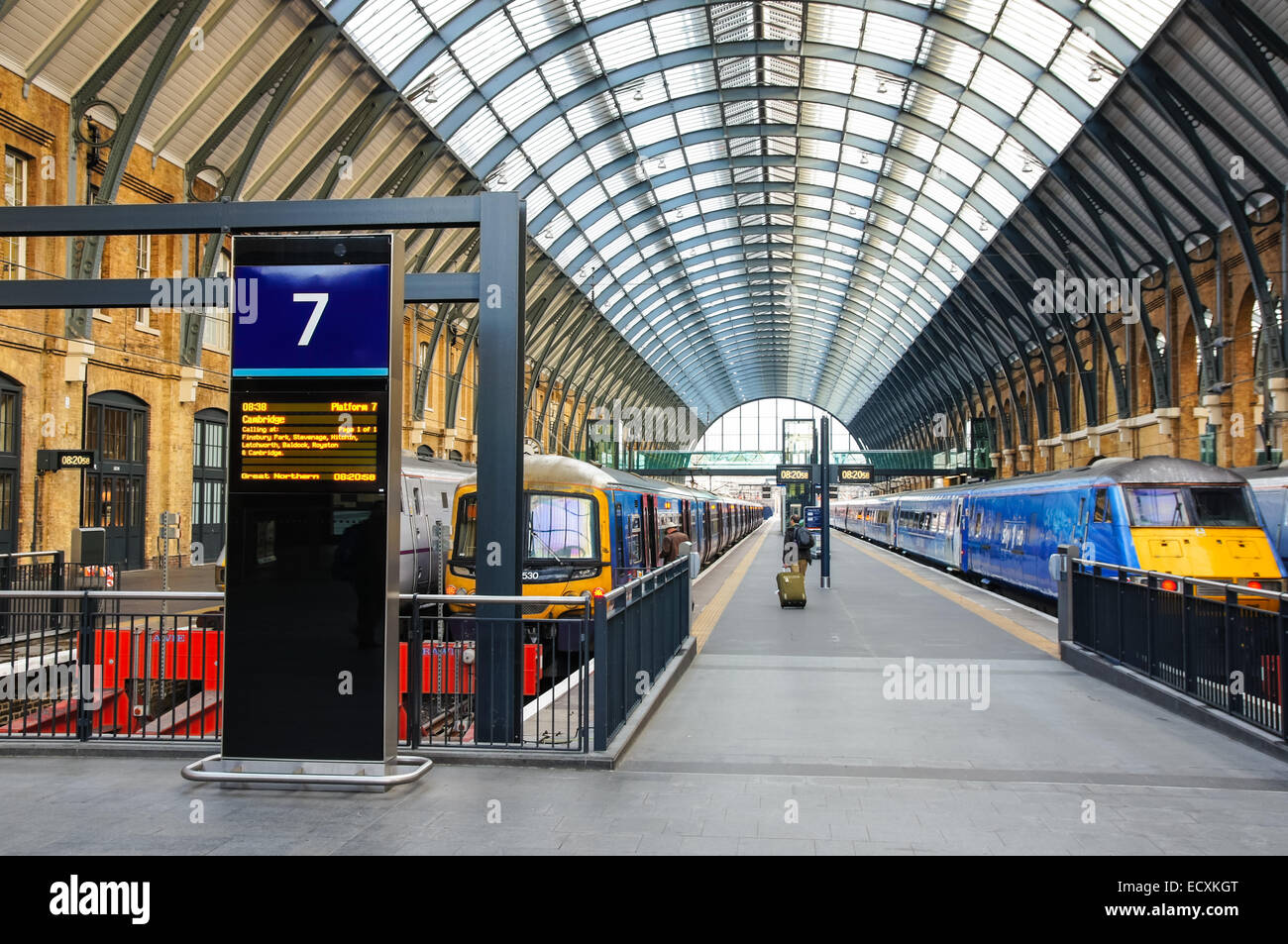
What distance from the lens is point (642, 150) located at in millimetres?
38125

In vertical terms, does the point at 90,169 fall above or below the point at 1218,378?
above

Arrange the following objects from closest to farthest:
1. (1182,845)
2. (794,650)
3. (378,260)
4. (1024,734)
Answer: (1182,845) < (378,260) < (1024,734) < (794,650)

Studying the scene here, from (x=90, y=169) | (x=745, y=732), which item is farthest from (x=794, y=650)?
(x=90, y=169)

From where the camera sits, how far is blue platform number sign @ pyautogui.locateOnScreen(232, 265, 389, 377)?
6324 mm

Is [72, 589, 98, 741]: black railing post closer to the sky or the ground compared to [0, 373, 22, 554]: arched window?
closer to the ground

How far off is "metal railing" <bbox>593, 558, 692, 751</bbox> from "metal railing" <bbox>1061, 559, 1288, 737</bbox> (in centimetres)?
442

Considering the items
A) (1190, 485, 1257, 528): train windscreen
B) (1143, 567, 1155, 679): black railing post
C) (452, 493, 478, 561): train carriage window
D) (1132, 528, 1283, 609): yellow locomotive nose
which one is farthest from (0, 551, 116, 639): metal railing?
(1190, 485, 1257, 528): train windscreen

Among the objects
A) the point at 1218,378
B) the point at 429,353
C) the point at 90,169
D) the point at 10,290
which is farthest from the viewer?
the point at 429,353

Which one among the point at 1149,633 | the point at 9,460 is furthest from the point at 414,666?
the point at 9,460

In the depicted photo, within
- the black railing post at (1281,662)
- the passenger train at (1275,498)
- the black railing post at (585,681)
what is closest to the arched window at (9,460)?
the black railing post at (585,681)

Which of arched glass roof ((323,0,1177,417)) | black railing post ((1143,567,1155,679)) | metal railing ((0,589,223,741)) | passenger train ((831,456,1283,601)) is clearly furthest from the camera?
arched glass roof ((323,0,1177,417))

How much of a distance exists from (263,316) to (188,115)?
19898 millimetres

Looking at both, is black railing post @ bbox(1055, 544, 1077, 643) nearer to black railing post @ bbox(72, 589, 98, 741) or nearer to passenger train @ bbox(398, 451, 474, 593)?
passenger train @ bbox(398, 451, 474, 593)
